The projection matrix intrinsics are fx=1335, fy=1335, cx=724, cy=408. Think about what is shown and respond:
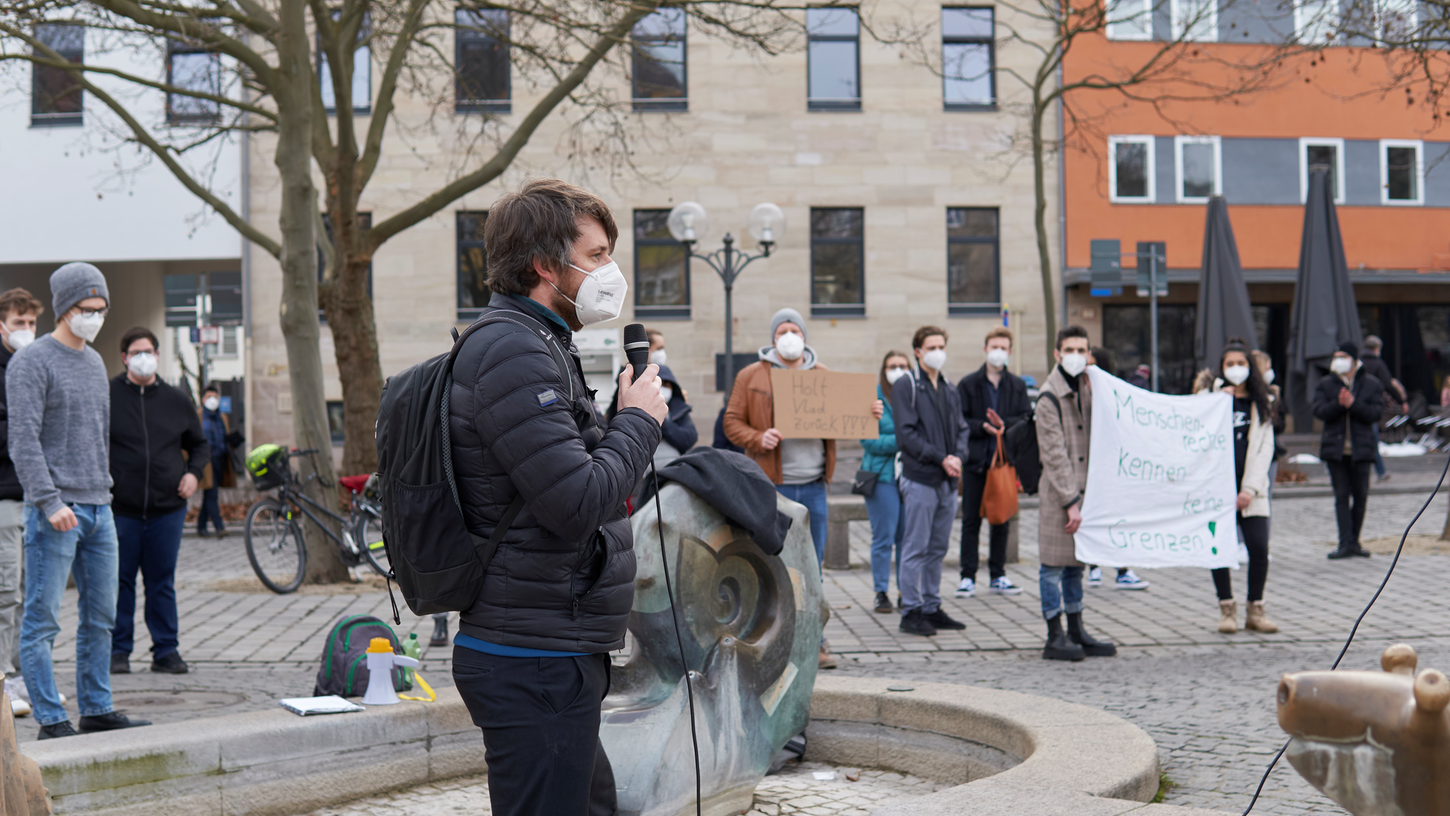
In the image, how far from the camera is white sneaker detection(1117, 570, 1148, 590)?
10727 millimetres

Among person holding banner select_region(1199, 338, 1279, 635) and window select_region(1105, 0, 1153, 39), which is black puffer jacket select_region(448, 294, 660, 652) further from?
window select_region(1105, 0, 1153, 39)

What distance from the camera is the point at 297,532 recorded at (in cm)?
1175

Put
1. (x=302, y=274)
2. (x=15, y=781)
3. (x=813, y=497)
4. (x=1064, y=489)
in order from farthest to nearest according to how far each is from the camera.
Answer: (x=302, y=274) < (x=813, y=497) < (x=1064, y=489) < (x=15, y=781)

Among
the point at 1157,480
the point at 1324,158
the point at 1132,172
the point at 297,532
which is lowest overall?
the point at 297,532

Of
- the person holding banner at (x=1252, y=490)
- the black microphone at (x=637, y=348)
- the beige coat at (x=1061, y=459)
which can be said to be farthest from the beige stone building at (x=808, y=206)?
the black microphone at (x=637, y=348)

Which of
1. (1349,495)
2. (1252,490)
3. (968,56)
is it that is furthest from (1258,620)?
(968,56)

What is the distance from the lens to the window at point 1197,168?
90.1 feet

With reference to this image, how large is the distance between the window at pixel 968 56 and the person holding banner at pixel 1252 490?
18327mm

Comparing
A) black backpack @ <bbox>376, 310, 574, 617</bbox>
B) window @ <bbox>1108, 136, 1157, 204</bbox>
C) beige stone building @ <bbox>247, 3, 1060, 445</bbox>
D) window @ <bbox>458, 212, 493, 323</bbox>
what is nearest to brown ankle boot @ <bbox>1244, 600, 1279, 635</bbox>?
black backpack @ <bbox>376, 310, 574, 617</bbox>

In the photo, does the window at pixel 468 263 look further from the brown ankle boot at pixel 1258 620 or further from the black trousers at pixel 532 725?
the black trousers at pixel 532 725

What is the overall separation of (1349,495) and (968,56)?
1655cm

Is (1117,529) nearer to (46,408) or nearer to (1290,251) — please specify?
(46,408)

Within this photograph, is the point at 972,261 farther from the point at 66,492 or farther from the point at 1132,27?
the point at 66,492

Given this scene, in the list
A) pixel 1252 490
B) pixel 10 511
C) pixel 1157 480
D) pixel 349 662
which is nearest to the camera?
pixel 349 662
